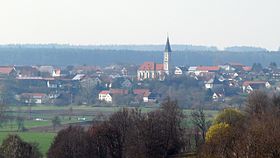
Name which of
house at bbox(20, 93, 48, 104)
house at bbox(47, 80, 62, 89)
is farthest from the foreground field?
house at bbox(47, 80, 62, 89)

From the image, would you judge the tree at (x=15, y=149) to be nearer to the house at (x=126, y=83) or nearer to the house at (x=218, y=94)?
the house at (x=218, y=94)

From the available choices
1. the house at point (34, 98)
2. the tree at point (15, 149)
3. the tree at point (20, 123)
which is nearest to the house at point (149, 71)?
the house at point (34, 98)

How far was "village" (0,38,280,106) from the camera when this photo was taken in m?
92.2

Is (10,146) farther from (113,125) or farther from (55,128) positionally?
(55,128)

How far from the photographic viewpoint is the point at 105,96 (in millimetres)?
94938

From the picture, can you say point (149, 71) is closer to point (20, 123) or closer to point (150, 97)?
point (150, 97)

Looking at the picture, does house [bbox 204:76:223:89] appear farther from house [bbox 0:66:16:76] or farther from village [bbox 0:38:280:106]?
house [bbox 0:66:16:76]

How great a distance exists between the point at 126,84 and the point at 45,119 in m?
40.0

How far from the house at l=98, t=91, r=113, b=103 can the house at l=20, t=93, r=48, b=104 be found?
20.5ft

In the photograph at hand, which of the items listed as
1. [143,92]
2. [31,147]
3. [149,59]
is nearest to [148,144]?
[31,147]

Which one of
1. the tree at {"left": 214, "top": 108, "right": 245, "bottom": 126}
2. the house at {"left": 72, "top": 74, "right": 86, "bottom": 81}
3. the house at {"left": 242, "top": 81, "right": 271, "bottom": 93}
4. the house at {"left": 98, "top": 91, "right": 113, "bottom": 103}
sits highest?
the tree at {"left": 214, "top": 108, "right": 245, "bottom": 126}

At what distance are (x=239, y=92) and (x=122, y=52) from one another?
97190 millimetres

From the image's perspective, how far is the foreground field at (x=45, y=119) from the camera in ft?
178

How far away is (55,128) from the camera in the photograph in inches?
2418
